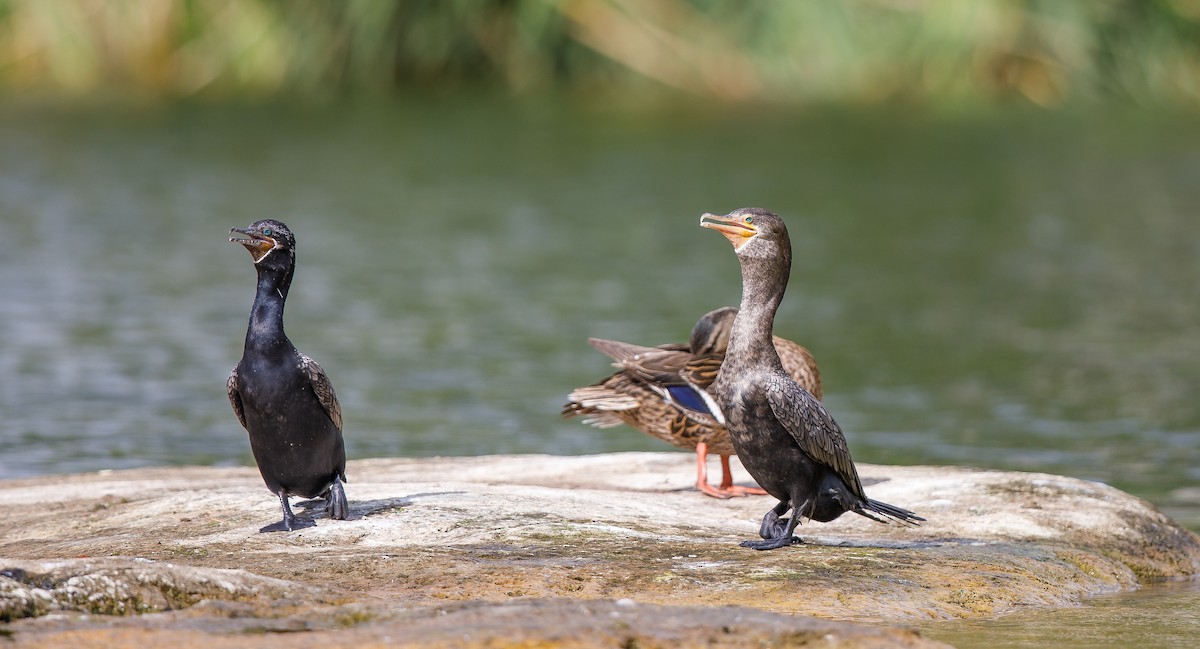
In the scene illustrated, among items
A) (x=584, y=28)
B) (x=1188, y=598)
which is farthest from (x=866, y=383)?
(x=584, y=28)

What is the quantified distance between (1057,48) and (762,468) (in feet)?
85.7

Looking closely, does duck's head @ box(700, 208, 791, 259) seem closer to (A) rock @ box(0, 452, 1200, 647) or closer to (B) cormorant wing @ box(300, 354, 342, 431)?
(A) rock @ box(0, 452, 1200, 647)

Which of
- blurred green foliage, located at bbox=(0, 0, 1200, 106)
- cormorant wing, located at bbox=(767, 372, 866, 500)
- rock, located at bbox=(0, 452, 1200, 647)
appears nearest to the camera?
rock, located at bbox=(0, 452, 1200, 647)

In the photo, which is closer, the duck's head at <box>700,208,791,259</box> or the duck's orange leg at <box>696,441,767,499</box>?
the duck's head at <box>700,208,791,259</box>

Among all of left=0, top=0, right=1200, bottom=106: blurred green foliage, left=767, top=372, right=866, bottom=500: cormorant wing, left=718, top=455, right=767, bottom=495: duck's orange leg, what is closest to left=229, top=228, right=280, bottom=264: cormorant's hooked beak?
left=767, top=372, right=866, bottom=500: cormorant wing

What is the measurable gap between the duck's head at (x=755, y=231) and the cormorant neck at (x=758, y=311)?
3 centimetres

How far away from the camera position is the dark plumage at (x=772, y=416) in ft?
21.1

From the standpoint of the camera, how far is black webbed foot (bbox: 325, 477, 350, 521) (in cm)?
680

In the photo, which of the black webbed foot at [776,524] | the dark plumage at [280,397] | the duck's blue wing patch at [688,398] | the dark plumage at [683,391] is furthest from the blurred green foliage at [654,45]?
the dark plumage at [280,397]

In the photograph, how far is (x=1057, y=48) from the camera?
30.9m

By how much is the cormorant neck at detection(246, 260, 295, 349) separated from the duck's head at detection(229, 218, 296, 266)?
4 centimetres

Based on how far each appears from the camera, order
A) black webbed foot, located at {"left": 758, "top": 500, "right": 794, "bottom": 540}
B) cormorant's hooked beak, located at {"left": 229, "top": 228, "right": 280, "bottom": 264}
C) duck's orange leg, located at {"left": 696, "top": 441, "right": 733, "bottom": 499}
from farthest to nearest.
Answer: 1. duck's orange leg, located at {"left": 696, "top": 441, "right": 733, "bottom": 499}
2. cormorant's hooked beak, located at {"left": 229, "top": 228, "right": 280, "bottom": 264}
3. black webbed foot, located at {"left": 758, "top": 500, "right": 794, "bottom": 540}

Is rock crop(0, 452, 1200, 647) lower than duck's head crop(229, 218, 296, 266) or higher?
lower

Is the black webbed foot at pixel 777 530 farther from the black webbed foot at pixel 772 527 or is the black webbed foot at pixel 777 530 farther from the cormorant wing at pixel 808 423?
the cormorant wing at pixel 808 423
